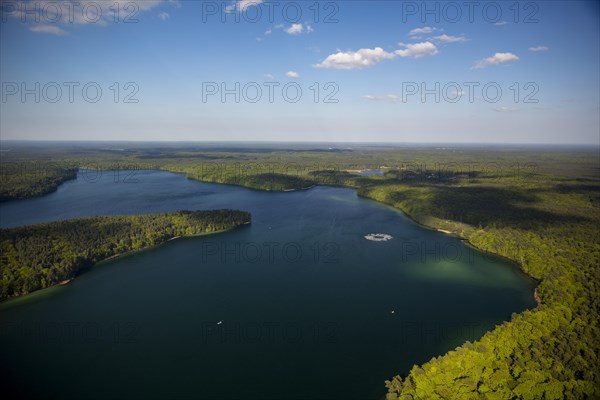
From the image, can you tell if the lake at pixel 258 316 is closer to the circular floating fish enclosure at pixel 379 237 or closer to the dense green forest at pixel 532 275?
the circular floating fish enclosure at pixel 379 237

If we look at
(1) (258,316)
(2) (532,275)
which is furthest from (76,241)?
(2) (532,275)

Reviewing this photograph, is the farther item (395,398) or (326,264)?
(326,264)

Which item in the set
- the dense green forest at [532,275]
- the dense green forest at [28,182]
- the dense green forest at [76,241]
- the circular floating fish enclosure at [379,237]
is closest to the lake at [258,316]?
the circular floating fish enclosure at [379,237]

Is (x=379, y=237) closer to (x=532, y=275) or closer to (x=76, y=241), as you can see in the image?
(x=532, y=275)

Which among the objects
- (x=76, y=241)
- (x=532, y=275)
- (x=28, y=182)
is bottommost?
(x=532, y=275)

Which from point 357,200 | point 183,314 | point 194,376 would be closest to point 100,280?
point 183,314

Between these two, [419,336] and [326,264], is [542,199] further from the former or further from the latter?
[419,336]

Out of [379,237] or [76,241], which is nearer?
[76,241]
